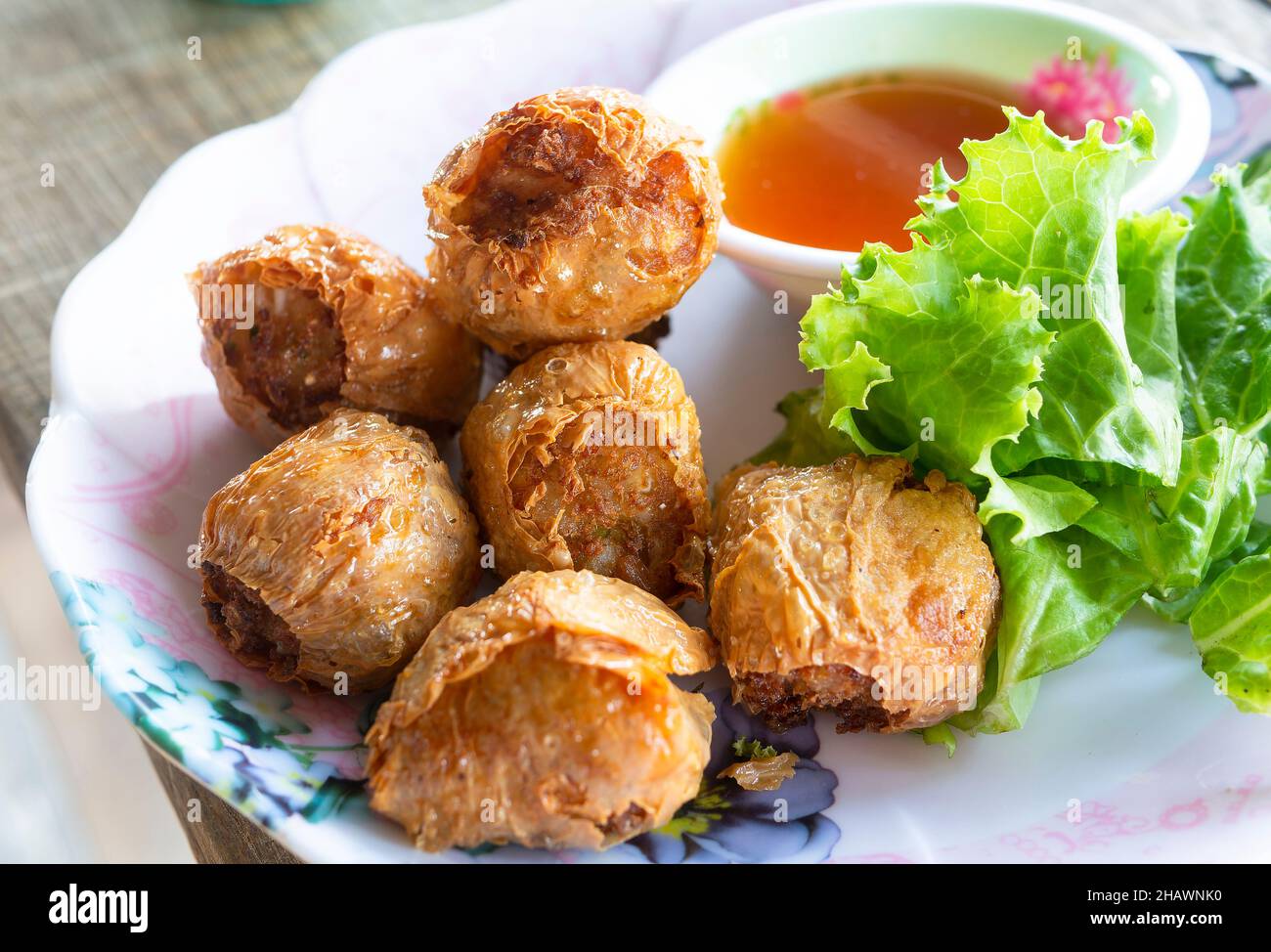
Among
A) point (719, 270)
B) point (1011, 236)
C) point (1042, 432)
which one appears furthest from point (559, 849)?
point (719, 270)

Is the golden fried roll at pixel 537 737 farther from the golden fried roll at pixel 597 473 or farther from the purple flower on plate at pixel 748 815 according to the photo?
the golden fried roll at pixel 597 473

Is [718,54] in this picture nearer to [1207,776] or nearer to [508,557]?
[508,557]

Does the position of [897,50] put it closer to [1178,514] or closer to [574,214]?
[574,214]

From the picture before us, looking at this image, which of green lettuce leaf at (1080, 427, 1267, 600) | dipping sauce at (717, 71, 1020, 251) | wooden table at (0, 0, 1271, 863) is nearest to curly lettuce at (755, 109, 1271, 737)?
green lettuce leaf at (1080, 427, 1267, 600)

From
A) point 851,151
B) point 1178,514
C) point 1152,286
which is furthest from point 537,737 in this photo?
point 851,151

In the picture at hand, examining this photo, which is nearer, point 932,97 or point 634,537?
point 634,537

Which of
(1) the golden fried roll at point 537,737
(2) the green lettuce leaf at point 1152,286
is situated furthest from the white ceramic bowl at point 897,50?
(1) the golden fried roll at point 537,737
